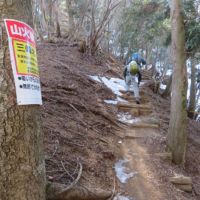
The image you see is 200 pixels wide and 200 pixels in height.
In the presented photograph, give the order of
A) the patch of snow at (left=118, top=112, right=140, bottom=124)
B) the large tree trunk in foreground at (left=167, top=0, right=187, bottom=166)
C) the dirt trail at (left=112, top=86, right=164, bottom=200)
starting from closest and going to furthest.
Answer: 1. the dirt trail at (left=112, top=86, right=164, bottom=200)
2. the large tree trunk in foreground at (left=167, top=0, right=187, bottom=166)
3. the patch of snow at (left=118, top=112, right=140, bottom=124)

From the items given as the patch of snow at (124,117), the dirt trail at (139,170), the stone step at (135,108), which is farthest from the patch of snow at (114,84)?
the dirt trail at (139,170)

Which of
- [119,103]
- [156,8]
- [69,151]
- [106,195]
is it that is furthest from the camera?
[156,8]

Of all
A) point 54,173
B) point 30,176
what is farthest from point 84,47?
point 30,176

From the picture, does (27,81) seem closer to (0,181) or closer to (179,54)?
(0,181)

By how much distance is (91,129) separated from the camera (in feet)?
12.9

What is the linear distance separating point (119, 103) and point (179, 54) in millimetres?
2807

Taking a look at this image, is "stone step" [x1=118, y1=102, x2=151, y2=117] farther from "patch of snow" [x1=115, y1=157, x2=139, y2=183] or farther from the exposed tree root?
the exposed tree root

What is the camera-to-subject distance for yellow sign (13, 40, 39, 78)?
1.16m

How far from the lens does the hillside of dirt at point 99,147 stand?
8.57 feet

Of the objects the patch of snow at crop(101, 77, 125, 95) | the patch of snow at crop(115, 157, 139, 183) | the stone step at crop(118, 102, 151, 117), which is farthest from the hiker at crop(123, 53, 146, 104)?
the patch of snow at crop(115, 157, 139, 183)

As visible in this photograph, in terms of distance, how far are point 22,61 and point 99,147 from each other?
269cm

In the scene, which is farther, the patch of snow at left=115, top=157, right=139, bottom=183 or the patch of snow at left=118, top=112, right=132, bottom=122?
the patch of snow at left=118, top=112, right=132, bottom=122

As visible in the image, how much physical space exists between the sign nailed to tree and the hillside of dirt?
1340 mm

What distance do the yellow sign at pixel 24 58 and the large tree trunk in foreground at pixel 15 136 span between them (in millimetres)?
60
